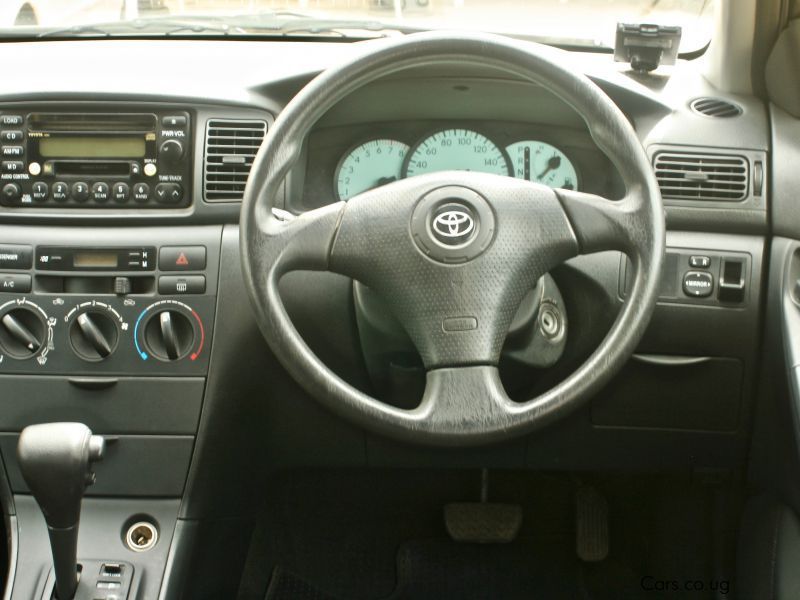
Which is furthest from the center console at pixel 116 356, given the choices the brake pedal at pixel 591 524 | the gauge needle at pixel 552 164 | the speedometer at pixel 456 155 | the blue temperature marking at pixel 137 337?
the brake pedal at pixel 591 524

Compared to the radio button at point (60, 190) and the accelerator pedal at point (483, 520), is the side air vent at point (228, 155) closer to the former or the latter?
the radio button at point (60, 190)

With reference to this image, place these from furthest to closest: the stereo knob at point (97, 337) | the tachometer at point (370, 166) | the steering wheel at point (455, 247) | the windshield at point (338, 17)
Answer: the windshield at point (338, 17) < the tachometer at point (370, 166) < the stereo knob at point (97, 337) < the steering wheel at point (455, 247)

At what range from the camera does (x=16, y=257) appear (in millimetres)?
1665

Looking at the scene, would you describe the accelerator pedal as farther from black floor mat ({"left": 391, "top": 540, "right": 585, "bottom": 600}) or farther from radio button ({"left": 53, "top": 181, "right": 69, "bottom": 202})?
radio button ({"left": 53, "top": 181, "right": 69, "bottom": 202})

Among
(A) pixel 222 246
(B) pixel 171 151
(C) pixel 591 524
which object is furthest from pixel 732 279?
(B) pixel 171 151

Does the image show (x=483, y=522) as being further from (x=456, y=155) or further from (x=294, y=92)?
(x=294, y=92)

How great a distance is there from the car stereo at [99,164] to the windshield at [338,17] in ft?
1.22

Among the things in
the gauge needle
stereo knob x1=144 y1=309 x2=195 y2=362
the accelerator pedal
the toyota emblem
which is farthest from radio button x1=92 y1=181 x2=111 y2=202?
the accelerator pedal

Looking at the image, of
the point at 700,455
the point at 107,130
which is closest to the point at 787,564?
the point at 700,455

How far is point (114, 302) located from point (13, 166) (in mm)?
286

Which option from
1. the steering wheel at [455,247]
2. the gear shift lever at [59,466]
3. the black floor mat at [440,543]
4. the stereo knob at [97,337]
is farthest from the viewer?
the black floor mat at [440,543]

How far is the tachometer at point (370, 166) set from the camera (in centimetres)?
174

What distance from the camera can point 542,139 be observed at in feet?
5.78

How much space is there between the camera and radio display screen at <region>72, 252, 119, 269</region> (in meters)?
1.66
